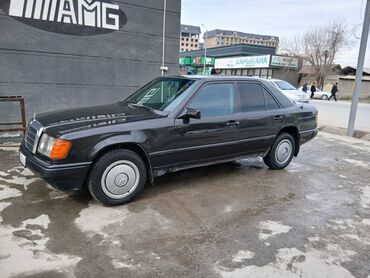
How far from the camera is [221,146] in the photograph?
4.81m

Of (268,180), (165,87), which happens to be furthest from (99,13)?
(268,180)

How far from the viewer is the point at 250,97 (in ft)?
17.0

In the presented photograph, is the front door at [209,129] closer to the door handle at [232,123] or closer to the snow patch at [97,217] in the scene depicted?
the door handle at [232,123]

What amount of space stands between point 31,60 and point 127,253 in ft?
18.8

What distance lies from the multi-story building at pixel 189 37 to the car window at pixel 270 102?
77.9m

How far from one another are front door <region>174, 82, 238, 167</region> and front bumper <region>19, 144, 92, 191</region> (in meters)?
1.25

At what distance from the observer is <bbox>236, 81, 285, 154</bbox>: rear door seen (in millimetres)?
5027

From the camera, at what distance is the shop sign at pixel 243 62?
39.8m

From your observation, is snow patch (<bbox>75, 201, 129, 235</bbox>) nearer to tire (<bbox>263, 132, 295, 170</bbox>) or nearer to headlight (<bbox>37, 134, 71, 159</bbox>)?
headlight (<bbox>37, 134, 71, 159</bbox>)

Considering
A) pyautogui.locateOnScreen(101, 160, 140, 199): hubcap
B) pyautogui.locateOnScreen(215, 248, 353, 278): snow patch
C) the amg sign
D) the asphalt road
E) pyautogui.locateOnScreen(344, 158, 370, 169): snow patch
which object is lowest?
pyautogui.locateOnScreen(215, 248, 353, 278): snow patch

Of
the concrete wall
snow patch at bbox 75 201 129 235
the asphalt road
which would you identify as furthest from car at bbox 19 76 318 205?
the asphalt road

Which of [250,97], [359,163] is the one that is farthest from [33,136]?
[359,163]

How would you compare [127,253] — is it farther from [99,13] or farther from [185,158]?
[99,13]

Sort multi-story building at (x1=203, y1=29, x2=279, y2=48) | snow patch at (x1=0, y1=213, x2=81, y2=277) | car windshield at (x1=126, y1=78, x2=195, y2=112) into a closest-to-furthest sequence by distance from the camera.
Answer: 1. snow patch at (x1=0, y1=213, x2=81, y2=277)
2. car windshield at (x1=126, y1=78, x2=195, y2=112)
3. multi-story building at (x1=203, y1=29, x2=279, y2=48)
